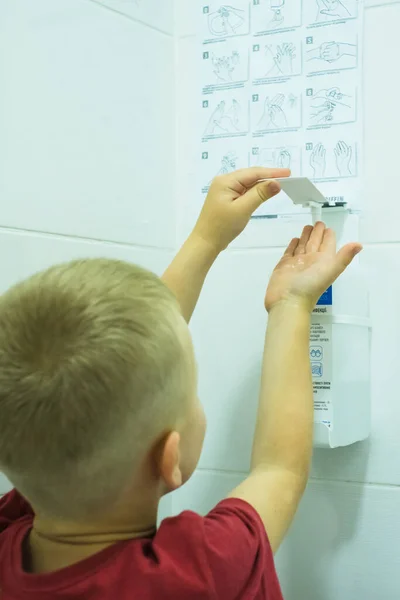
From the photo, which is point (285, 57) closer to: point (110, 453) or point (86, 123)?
point (86, 123)

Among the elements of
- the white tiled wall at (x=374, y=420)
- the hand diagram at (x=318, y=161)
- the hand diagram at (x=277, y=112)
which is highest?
the hand diagram at (x=277, y=112)

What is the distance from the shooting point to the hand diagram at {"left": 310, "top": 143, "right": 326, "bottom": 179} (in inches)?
39.6

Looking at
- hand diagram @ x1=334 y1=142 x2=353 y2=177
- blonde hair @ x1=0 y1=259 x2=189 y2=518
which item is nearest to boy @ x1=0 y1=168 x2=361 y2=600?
blonde hair @ x1=0 y1=259 x2=189 y2=518

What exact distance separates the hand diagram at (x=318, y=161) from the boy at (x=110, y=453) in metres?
0.47

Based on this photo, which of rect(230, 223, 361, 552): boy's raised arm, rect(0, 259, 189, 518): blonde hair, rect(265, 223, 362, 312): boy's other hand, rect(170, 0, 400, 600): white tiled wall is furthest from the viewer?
rect(170, 0, 400, 600): white tiled wall

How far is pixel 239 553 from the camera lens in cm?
60

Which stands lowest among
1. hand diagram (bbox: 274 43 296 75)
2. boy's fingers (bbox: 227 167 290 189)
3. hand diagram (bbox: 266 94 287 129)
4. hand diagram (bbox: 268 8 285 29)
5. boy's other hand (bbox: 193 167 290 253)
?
boy's other hand (bbox: 193 167 290 253)

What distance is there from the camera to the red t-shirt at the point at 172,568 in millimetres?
562

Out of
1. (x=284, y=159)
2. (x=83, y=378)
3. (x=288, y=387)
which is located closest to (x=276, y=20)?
(x=284, y=159)

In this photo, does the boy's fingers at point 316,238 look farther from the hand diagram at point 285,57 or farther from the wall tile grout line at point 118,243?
the hand diagram at point 285,57

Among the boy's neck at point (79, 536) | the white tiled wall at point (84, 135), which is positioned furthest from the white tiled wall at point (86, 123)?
the boy's neck at point (79, 536)

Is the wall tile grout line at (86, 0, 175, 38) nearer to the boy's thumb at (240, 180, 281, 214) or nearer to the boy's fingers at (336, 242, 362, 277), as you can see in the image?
the boy's thumb at (240, 180, 281, 214)

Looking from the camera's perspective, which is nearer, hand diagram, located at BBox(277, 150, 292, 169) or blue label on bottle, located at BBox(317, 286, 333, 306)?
blue label on bottle, located at BBox(317, 286, 333, 306)

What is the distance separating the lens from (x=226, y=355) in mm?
1078
